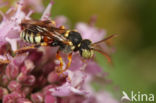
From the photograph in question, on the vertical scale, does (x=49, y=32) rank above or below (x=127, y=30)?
below

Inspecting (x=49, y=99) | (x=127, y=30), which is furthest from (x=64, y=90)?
(x=127, y=30)

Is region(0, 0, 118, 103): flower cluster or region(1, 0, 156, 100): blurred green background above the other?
region(1, 0, 156, 100): blurred green background

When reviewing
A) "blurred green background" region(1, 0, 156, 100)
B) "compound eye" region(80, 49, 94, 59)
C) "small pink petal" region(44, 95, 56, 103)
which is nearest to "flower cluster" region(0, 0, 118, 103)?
"small pink petal" region(44, 95, 56, 103)

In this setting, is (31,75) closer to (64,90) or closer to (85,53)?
(64,90)

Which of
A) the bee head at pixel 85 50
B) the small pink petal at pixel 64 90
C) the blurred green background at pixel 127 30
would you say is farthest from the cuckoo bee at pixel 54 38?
the blurred green background at pixel 127 30

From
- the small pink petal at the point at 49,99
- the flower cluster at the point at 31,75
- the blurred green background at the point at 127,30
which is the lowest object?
the small pink petal at the point at 49,99

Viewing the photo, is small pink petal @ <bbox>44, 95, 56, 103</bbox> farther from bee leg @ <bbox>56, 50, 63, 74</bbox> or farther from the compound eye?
the compound eye

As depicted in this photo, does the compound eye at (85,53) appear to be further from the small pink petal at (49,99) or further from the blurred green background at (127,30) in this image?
the blurred green background at (127,30)

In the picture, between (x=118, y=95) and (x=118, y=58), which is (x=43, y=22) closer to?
(x=118, y=95)
